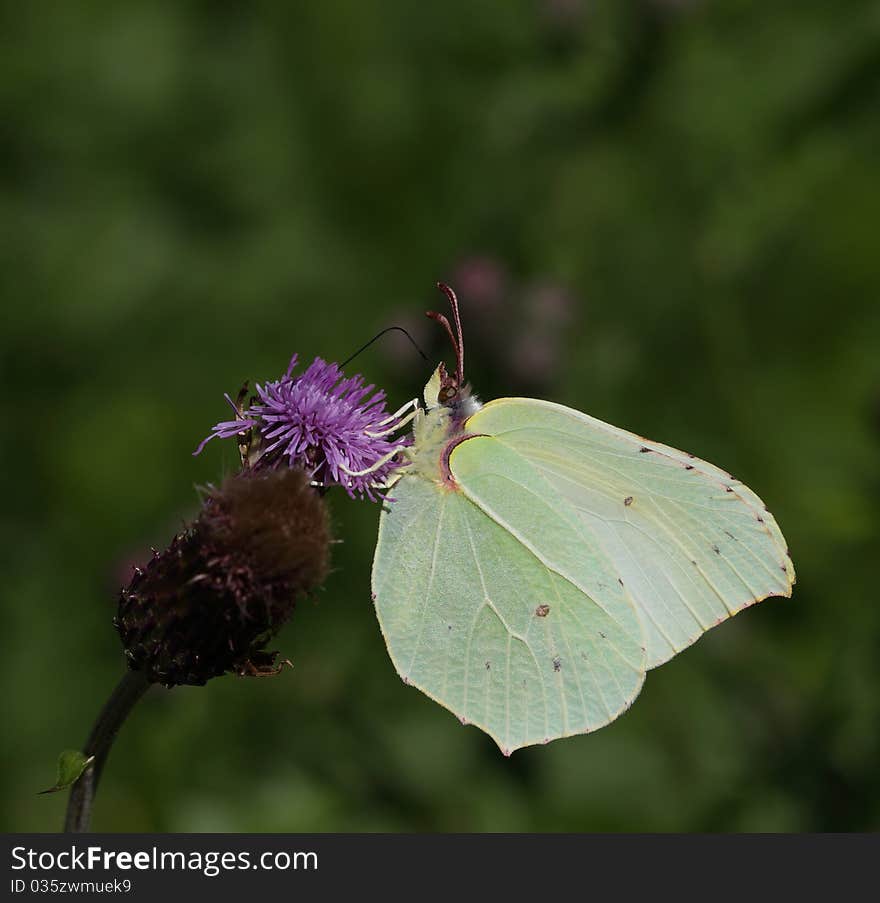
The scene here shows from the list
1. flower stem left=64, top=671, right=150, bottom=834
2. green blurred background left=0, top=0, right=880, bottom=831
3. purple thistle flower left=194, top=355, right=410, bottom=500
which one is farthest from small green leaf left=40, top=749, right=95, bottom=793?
green blurred background left=0, top=0, right=880, bottom=831

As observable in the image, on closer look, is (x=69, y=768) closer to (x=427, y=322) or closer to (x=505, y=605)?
(x=505, y=605)

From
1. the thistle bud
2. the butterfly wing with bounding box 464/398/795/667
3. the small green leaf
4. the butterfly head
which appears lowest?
the small green leaf

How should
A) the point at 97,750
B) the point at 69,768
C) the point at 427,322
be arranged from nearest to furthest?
the point at 69,768 → the point at 97,750 → the point at 427,322

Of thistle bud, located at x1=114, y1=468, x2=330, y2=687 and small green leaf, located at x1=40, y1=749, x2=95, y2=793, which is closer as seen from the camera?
small green leaf, located at x1=40, y1=749, x2=95, y2=793

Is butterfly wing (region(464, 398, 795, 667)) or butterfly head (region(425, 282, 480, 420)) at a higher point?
butterfly head (region(425, 282, 480, 420))

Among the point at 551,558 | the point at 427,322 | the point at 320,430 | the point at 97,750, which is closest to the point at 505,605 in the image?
the point at 551,558

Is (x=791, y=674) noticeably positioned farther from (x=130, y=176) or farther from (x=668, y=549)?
(x=130, y=176)

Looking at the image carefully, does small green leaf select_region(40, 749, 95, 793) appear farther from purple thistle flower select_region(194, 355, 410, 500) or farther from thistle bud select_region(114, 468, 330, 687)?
purple thistle flower select_region(194, 355, 410, 500)

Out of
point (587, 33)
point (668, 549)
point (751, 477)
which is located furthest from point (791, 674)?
point (587, 33)
